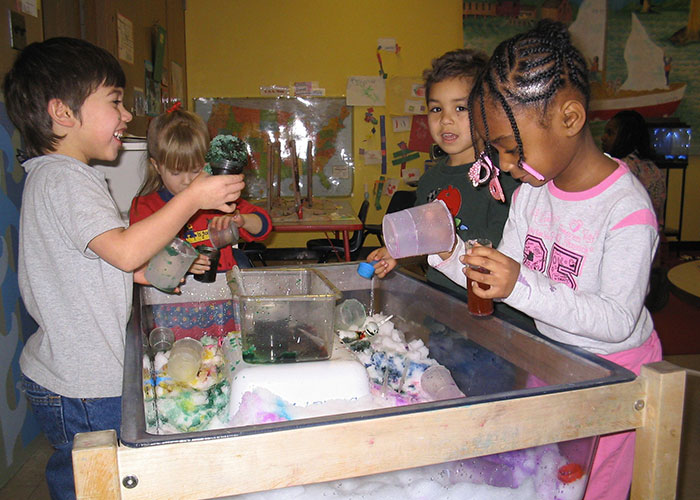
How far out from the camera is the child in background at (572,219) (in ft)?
3.34

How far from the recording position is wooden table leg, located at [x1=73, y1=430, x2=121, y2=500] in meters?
0.66

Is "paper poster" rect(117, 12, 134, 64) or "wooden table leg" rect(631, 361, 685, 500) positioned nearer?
"wooden table leg" rect(631, 361, 685, 500)

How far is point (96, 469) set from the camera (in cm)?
67

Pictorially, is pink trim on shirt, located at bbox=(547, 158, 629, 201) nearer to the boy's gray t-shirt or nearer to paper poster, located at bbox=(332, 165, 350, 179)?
the boy's gray t-shirt

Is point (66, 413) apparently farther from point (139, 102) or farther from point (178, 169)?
point (139, 102)

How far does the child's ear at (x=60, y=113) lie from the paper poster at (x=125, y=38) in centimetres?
238

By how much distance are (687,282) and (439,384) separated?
3.59 ft

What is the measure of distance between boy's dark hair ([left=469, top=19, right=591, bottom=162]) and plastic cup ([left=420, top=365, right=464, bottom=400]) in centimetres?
54

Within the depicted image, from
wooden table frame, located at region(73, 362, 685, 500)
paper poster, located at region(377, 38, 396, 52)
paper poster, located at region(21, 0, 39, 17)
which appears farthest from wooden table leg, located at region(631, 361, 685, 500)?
paper poster, located at region(377, 38, 396, 52)

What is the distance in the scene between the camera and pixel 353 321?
1.61 meters

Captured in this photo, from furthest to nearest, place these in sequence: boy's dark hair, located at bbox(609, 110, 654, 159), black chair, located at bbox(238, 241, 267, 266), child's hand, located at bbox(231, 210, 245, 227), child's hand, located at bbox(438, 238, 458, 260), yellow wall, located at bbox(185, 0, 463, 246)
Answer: yellow wall, located at bbox(185, 0, 463, 246) < black chair, located at bbox(238, 241, 267, 266) < boy's dark hair, located at bbox(609, 110, 654, 159) < child's hand, located at bbox(231, 210, 245, 227) < child's hand, located at bbox(438, 238, 458, 260)

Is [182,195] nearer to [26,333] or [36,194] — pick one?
[36,194]

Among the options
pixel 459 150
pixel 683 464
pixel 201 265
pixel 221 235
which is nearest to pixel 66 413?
pixel 201 265

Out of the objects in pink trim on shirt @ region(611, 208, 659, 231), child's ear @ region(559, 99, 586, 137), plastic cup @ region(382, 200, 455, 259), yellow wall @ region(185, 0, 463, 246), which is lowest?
plastic cup @ region(382, 200, 455, 259)
